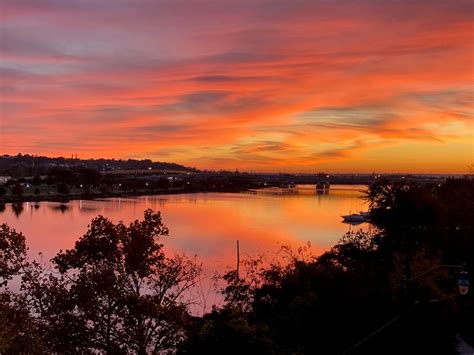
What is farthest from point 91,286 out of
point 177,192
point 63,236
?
point 177,192

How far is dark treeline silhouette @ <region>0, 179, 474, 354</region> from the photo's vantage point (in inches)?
543

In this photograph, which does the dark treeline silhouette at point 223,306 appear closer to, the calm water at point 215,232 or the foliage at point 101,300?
the foliage at point 101,300

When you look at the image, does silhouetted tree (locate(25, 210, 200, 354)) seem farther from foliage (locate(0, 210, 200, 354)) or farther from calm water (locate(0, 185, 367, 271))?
calm water (locate(0, 185, 367, 271))

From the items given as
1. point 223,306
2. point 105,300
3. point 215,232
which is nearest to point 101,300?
point 105,300

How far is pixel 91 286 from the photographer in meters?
A: 14.3

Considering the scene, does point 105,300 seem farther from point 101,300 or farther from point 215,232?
point 215,232

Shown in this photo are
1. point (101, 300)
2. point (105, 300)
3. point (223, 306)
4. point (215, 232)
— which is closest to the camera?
point (101, 300)

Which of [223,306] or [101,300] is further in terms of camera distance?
[223,306]

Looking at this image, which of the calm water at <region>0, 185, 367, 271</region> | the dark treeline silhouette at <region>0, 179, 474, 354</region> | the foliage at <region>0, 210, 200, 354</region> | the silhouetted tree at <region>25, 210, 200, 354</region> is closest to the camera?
the dark treeline silhouette at <region>0, 179, 474, 354</region>

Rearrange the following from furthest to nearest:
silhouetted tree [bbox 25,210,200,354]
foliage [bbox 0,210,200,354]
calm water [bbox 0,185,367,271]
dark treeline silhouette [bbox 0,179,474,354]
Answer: calm water [bbox 0,185,367,271], silhouetted tree [bbox 25,210,200,354], foliage [bbox 0,210,200,354], dark treeline silhouette [bbox 0,179,474,354]

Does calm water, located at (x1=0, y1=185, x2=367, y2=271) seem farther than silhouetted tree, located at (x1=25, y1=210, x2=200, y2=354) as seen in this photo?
Yes

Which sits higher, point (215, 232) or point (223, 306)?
point (223, 306)

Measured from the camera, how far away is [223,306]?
2019 centimetres

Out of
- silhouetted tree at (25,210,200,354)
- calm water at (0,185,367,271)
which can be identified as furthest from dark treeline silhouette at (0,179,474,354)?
calm water at (0,185,367,271)
